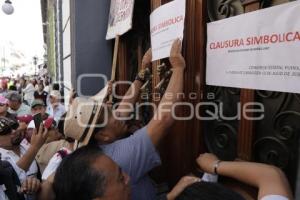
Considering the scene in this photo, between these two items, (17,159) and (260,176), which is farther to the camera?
(17,159)

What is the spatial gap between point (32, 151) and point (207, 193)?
73.6 inches

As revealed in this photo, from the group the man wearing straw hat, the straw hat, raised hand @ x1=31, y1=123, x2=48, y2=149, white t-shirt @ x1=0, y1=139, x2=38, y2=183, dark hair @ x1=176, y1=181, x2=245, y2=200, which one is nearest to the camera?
dark hair @ x1=176, y1=181, x2=245, y2=200

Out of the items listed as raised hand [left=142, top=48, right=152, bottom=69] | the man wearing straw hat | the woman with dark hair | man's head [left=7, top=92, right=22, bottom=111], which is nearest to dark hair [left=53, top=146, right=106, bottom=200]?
the woman with dark hair

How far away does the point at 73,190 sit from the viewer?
4.17 ft

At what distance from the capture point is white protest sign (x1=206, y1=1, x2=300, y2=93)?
63.7 inches

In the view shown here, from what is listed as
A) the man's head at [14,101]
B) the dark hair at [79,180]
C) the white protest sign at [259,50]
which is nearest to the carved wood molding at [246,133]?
the white protest sign at [259,50]

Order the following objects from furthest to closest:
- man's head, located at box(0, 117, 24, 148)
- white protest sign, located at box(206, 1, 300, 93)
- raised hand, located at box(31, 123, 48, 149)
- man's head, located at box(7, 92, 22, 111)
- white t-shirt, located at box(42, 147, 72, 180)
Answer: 1. man's head, located at box(7, 92, 22, 111)
2. man's head, located at box(0, 117, 24, 148)
3. raised hand, located at box(31, 123, 48, 149)
4. white t-shirt, located at box(42, 147, 72, 180)
5. white protest sign, located at box(206, 1, 300, 93)

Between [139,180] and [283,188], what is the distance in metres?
0.82

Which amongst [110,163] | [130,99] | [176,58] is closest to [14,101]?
[130,99]

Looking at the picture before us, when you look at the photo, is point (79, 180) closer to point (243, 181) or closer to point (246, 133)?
point (243, 181)

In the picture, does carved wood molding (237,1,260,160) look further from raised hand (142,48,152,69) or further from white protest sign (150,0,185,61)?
raised hand (142,48,152,69)

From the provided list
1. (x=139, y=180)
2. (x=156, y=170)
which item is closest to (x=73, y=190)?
(x=139, y=180)

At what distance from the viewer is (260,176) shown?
1438mm

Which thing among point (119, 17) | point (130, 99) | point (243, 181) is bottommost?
point (243, 181)
